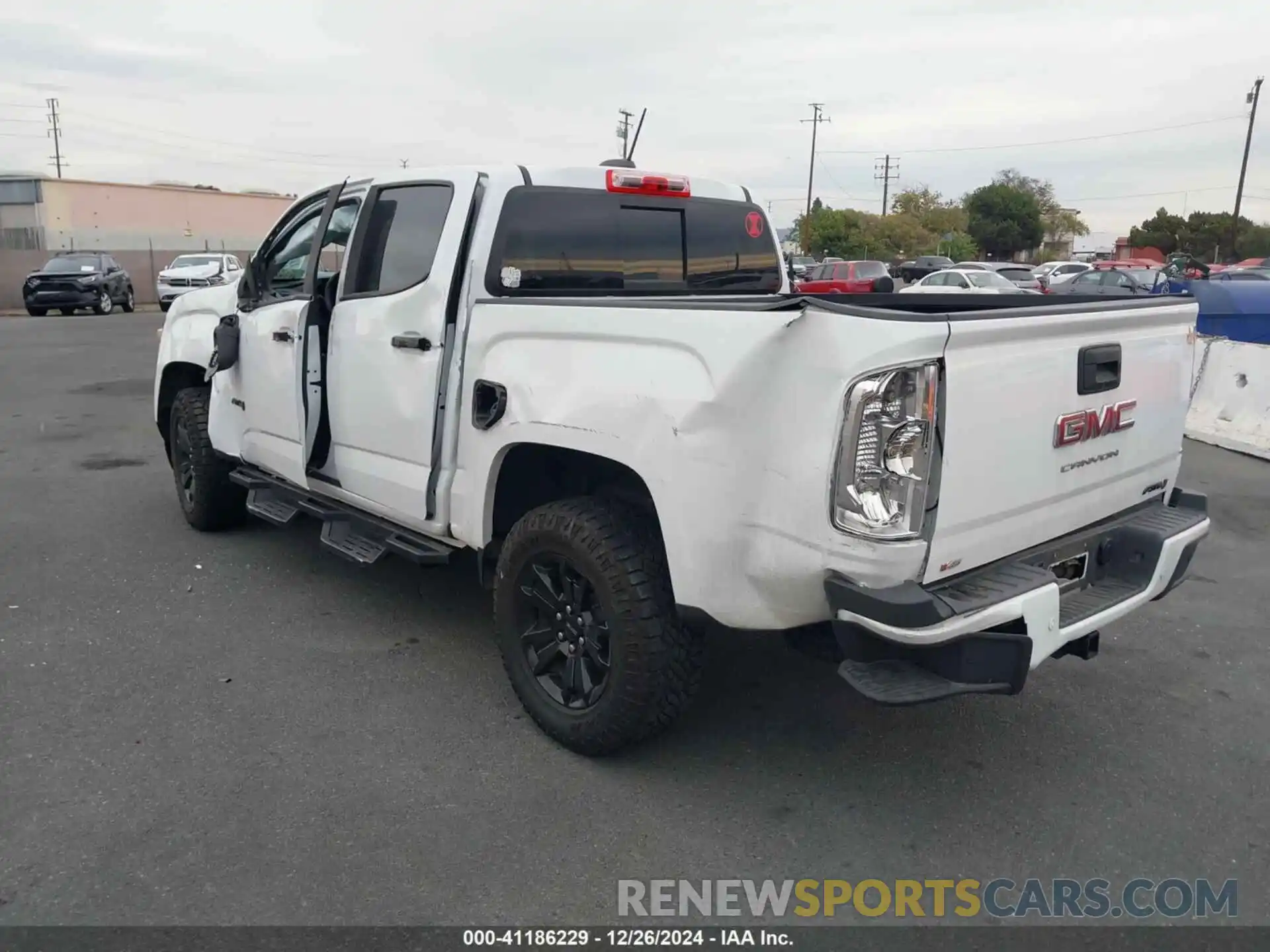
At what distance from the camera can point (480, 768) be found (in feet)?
12.0

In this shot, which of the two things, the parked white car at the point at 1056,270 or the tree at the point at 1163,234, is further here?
the tree at the point at 1163,234

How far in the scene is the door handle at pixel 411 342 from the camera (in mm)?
4105

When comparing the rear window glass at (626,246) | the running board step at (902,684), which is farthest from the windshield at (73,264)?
the running board step at (902,684)

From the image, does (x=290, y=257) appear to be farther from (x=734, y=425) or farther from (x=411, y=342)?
(x=734, y=425)

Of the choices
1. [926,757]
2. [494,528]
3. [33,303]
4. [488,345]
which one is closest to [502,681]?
[494,528]

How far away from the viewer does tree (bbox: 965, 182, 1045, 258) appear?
259ft

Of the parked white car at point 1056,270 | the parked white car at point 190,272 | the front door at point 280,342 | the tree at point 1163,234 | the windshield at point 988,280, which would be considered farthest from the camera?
the tree at point 1163,234

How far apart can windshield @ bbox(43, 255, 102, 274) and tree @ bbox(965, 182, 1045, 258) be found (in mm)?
66783

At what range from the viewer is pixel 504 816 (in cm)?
335

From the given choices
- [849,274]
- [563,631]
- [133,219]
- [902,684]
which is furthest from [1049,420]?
[133,219]

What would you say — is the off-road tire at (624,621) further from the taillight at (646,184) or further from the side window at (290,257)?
the side window at (290,257)

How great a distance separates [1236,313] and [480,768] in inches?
449

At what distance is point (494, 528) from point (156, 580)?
2.50 m

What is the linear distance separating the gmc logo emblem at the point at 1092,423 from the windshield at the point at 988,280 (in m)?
23.7
